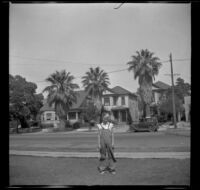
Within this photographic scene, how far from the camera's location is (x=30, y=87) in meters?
45.1

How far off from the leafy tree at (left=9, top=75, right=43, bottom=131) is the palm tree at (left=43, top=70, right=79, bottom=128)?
11.3 ft

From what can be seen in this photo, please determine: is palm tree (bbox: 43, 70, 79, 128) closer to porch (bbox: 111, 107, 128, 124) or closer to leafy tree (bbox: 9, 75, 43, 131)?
leafy tree (bbox: 9, 75, 43, 131)

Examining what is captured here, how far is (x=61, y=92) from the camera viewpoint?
4231 cm

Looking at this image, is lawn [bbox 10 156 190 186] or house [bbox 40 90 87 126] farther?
house [bbox 40 90 87 126]

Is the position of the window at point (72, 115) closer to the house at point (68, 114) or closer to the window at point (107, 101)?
the house at point (68, 114)

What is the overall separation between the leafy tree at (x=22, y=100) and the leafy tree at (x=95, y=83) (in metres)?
8.61

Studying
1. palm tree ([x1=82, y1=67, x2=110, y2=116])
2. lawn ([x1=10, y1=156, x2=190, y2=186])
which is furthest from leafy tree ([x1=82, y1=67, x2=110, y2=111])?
lawn ([x1=10, y1=156, x2=190, y2=186])

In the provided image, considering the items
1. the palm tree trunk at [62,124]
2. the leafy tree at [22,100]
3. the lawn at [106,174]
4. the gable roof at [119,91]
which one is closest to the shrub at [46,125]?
the leafy tree at [22,100]

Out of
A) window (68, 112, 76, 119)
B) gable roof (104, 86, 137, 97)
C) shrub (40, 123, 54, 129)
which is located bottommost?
shrub (40, 123, 54, 129)

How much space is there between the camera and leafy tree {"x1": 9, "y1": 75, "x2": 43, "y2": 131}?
4138cm

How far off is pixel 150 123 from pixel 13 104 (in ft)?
72.7
